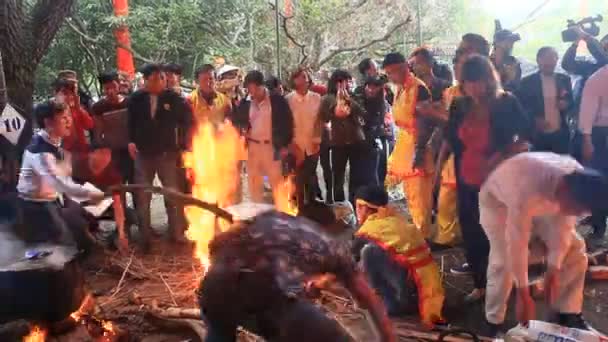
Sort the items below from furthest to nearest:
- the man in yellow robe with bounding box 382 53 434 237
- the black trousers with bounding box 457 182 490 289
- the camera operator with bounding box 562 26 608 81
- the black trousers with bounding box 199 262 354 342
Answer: the camera operator with bounding box 562 26 608 81, the man in yellow robe with bounding box 382 53 434 237, the black trousers with bounding box 457 182 490 289, the black trousers with bounding box 199 262 354 342

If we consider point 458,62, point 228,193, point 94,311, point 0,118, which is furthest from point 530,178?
point 0,118

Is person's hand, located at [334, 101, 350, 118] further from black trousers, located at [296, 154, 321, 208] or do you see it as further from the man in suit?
the man in suit

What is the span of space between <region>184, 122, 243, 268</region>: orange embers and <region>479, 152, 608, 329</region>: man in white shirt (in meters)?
3.69

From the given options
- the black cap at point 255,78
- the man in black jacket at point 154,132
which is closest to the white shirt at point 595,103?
the black cap at point 255,78

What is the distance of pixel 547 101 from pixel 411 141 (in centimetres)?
159

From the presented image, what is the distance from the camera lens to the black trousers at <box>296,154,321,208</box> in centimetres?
786

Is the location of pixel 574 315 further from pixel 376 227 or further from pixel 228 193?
pixel 228 193

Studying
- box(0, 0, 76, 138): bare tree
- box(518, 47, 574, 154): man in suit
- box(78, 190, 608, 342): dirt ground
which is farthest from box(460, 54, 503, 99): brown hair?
box(0, 0, 76, 138): bare tree

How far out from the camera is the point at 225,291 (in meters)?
2.80

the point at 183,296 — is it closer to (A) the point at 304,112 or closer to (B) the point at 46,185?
(B) the point at 46,185

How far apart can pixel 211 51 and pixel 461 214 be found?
31.7 feet

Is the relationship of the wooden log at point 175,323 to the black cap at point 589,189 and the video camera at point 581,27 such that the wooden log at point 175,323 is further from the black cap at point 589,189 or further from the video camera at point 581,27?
the video camera at point 581,27

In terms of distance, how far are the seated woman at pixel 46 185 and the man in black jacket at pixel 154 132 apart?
1635 millimetres

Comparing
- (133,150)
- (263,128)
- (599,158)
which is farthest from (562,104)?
(133,150)
